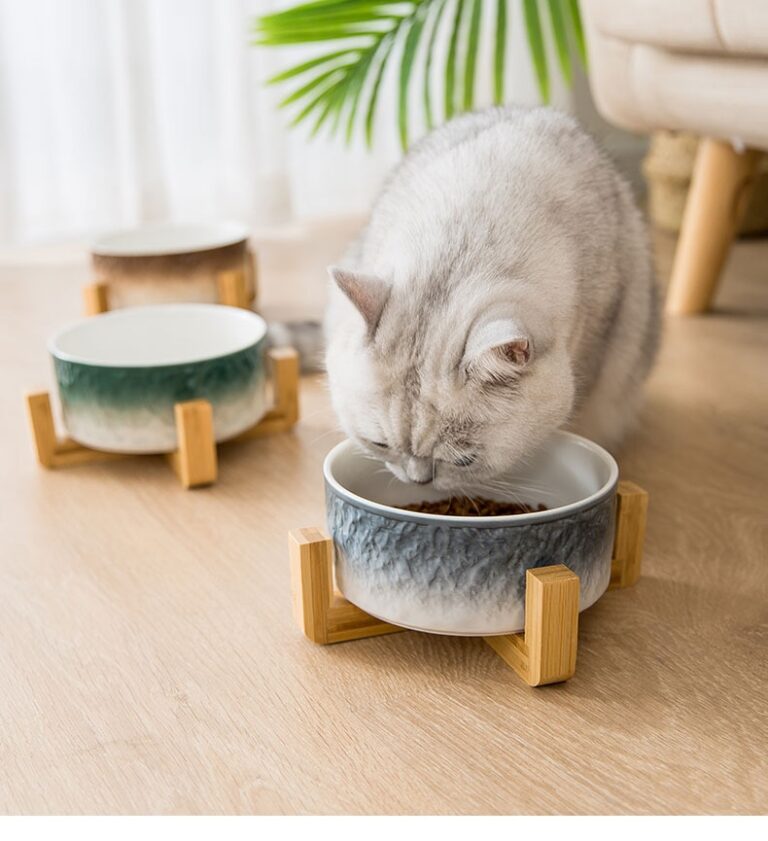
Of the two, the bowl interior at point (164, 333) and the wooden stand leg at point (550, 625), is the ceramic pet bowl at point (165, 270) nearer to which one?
the bowl interior at point (164, 333)

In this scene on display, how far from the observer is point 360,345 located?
4.12ft

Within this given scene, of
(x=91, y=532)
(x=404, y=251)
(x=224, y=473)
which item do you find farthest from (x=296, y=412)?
(x=404, y=251)

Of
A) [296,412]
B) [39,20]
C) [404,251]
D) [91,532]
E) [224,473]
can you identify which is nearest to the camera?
[404,251]

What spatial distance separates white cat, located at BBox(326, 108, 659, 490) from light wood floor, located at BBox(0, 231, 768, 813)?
251mm

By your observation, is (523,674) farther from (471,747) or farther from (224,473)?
(224,473)

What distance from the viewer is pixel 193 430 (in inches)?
67.6

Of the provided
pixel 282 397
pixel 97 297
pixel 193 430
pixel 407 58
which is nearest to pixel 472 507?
pixel 193 430

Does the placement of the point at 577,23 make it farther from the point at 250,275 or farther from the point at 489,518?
the point at 489,518

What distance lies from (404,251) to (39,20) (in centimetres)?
229

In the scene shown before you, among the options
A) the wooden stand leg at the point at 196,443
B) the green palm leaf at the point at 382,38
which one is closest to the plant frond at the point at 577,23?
the green palm leaf at the point at 382,38

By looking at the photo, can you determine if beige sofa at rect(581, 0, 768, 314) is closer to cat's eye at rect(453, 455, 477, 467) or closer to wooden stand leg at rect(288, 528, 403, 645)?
cat's eye at rect(453, 455, 477, 467)

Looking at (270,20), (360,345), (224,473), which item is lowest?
(224,473)

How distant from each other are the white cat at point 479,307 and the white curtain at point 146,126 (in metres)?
1.64

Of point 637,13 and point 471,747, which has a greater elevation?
point 637,13
